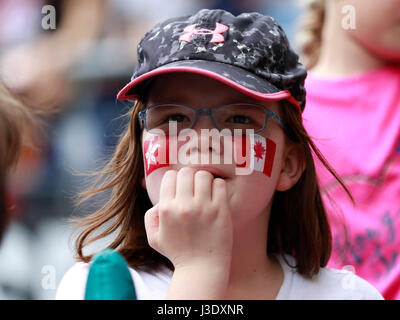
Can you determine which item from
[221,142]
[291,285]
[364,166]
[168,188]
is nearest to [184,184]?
[168,188]

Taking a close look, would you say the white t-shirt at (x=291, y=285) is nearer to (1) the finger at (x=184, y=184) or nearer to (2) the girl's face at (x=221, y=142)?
(2) the girl's face at (x=221, y=142)

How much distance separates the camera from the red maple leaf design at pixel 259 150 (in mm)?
1132

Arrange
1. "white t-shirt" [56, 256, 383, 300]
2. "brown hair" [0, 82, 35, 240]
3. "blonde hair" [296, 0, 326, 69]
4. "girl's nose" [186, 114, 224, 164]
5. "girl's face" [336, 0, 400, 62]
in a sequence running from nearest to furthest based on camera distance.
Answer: "brown hair" [0, 82, 35, 240]
"girl's nose" [186, 114, 224, 164]
"white t-shirt" [56, 256, 383, 300]
"girl's face" [336, 0, 400, 62]
"blonde hair" [296, 0, 326, 69]

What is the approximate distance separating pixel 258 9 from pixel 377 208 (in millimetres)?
1560

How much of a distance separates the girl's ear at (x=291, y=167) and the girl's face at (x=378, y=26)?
1.73 feet

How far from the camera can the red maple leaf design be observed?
1132mm

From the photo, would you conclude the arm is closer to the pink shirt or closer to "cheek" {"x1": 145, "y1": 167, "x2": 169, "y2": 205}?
"cheek" {"x1": 145, "y1": 167, "x2": 169, "y2": 205}

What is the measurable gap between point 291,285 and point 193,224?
1.38 feet

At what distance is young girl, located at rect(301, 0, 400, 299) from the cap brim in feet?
1.68

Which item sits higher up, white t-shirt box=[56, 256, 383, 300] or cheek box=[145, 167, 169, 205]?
cheek box=[145, 167, 169, 205]

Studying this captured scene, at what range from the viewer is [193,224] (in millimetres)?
962

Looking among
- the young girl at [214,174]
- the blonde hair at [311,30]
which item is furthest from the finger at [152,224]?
the blonde hair at [311,30]

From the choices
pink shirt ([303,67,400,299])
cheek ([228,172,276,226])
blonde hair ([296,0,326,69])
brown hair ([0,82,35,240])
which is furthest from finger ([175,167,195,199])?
blonde hair ([296,0,326,69])

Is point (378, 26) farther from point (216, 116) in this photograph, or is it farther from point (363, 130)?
point (216, 116)
